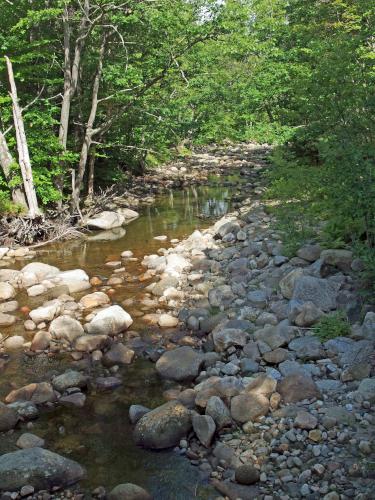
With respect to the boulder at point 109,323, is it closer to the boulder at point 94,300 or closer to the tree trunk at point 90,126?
the boulder at point 94,300

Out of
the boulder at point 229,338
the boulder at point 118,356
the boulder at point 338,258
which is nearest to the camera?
the boulder at point 229,338

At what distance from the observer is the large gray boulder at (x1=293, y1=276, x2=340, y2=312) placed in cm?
590

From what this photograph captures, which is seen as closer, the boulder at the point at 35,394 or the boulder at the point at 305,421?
the boulder at the point at 305,421

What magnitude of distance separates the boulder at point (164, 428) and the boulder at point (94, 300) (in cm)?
346

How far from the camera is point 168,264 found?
9133 millimetres

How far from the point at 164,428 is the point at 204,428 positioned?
14.1 inches

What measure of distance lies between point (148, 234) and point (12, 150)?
3907 mm

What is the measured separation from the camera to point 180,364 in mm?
5617

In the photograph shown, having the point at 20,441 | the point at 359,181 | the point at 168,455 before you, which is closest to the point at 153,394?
the point at 168,455

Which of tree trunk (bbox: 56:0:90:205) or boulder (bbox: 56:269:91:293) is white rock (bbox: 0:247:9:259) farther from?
tree trunk (bbox: 56:0:90:205)

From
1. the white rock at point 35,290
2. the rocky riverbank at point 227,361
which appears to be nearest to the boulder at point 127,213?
the rocky riverbank at point 227,361

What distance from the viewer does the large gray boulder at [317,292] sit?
19.4 ft

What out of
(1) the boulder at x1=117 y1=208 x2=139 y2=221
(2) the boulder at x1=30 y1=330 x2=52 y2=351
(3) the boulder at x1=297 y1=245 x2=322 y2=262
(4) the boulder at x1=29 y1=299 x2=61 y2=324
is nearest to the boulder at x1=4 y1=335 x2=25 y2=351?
(2) the boulder at x1=30 y1=330 x2=52 y2=351

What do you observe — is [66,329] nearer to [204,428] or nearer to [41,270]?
[41,270]
